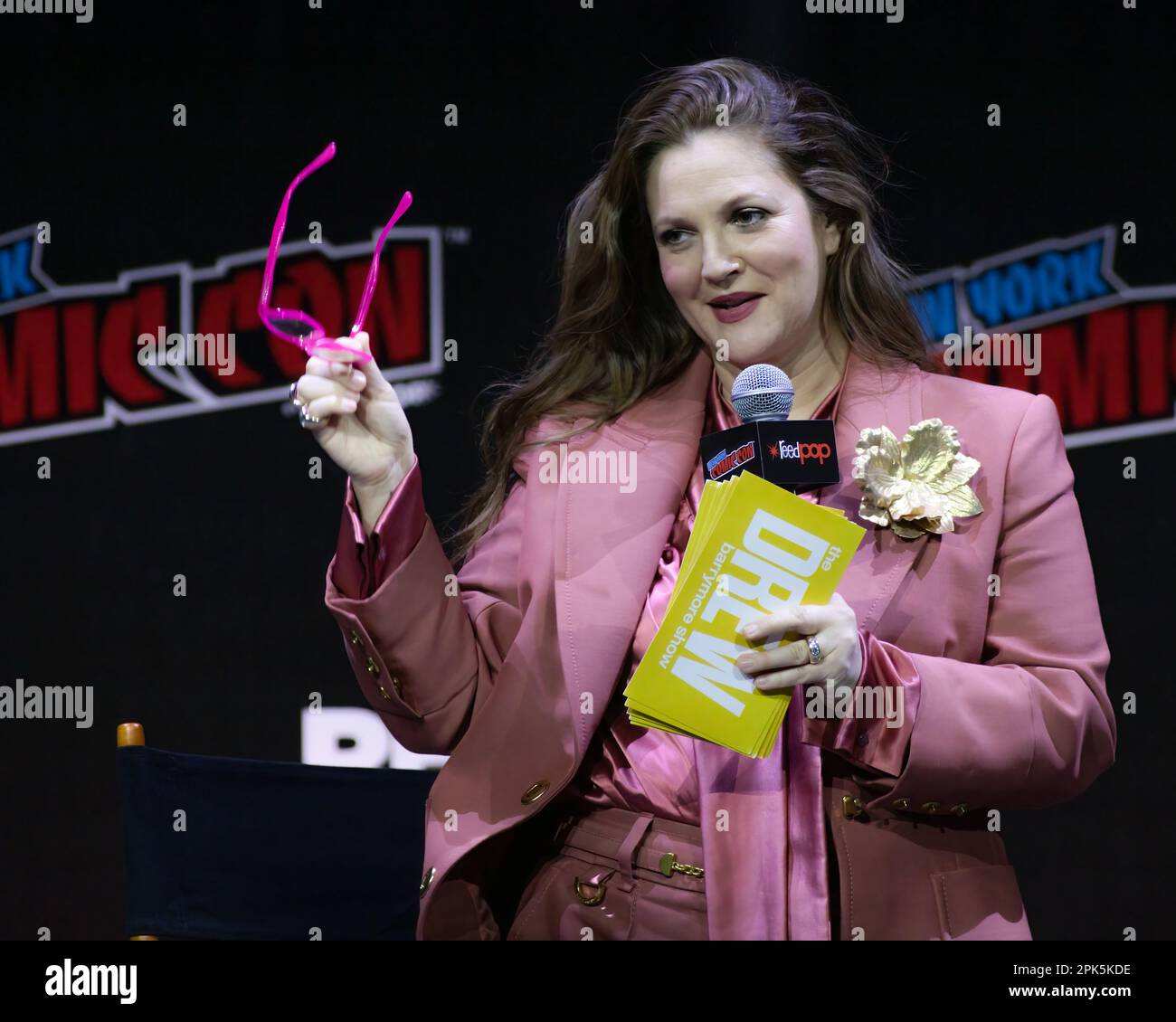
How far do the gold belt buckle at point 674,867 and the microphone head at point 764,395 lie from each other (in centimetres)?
60

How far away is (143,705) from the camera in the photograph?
345cm

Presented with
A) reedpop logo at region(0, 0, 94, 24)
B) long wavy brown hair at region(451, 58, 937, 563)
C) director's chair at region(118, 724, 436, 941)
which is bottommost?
director's chair at region(118, 724, 436, 941)

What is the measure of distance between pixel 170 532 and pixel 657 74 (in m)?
1.59

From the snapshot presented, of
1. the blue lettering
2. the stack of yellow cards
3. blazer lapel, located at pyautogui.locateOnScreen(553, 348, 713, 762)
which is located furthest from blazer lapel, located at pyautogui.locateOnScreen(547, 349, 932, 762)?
the blue lettering

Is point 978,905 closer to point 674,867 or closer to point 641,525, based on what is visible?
point 674,867

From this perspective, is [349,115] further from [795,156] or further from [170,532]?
[795,156]

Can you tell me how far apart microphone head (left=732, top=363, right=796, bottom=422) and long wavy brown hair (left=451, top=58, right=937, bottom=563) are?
474 mm

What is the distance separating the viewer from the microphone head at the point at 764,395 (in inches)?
67.9

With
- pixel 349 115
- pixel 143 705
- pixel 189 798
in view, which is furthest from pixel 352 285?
pixel 189 798

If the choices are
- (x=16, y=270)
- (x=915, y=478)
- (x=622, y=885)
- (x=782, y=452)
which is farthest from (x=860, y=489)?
(x=16, y=270)

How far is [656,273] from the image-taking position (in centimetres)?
232

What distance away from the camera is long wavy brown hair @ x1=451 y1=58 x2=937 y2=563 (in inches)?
83.4

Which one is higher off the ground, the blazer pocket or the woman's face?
the woman's face

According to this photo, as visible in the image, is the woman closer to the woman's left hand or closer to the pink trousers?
the pink trousers
